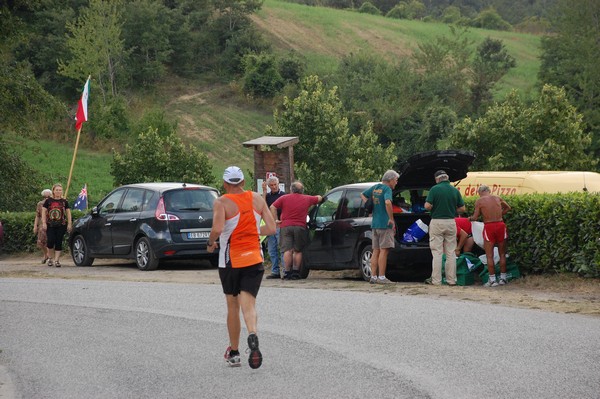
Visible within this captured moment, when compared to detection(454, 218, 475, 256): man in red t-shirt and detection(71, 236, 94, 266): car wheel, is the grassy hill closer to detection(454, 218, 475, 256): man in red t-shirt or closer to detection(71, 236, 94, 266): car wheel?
detection(71, 236, 94, 266): car wheel

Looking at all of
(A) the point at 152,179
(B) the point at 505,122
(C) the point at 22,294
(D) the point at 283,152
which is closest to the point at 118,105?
(A) the point at 152,179

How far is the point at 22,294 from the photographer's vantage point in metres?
16.9

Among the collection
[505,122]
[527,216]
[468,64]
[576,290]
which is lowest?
[576,290]

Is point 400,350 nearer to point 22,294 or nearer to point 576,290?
point 576,290

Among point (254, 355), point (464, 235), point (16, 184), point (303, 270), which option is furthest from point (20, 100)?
point (254, 355)

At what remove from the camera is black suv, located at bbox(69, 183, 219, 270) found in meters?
21.3

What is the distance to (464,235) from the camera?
17.9 metres

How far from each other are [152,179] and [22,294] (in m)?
30.1

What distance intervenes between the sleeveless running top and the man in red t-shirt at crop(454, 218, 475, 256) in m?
8.67

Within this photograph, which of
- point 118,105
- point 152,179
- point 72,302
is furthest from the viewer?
point 118,105

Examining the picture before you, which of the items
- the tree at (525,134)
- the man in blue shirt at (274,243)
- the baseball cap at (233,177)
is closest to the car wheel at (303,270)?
the man in blue shirt at (274,243)

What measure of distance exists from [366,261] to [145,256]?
18.3 feet

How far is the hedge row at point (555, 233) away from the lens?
1606 centimetres

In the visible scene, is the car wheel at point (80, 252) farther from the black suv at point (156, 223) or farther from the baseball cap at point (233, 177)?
the baseball cap at point (233, 177)
